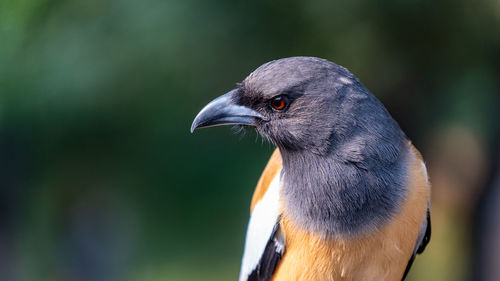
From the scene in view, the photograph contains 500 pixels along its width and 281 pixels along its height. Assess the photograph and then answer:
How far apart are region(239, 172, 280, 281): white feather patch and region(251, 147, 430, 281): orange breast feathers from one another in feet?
0.44

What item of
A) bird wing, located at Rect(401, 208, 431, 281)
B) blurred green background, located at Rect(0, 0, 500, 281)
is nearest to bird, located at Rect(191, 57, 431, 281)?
bird wing, located at Rect(401, 208, 431, 281)

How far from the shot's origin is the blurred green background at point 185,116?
4.96 m

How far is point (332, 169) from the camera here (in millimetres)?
2820

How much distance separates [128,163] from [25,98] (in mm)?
1285

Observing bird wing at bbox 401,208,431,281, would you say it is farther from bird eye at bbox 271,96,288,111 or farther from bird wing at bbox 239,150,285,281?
bird eye at bbox 271,96,288,111

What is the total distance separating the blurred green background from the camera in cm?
496

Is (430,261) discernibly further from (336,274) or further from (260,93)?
(260,93)

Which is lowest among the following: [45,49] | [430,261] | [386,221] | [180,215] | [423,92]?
[430,261]

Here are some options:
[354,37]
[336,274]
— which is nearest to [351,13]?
[354,37]

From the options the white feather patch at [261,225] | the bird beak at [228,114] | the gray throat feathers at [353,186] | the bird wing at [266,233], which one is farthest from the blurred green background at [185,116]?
the gray throat feathers at [353,186]

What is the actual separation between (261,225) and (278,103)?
74 centimetres

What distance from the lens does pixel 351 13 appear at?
15.9 ft

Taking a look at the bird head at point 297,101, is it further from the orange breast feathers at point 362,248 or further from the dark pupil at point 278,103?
the orange breast feathers at point 362,248

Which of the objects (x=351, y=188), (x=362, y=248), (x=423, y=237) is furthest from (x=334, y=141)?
(x=423, y=237)
